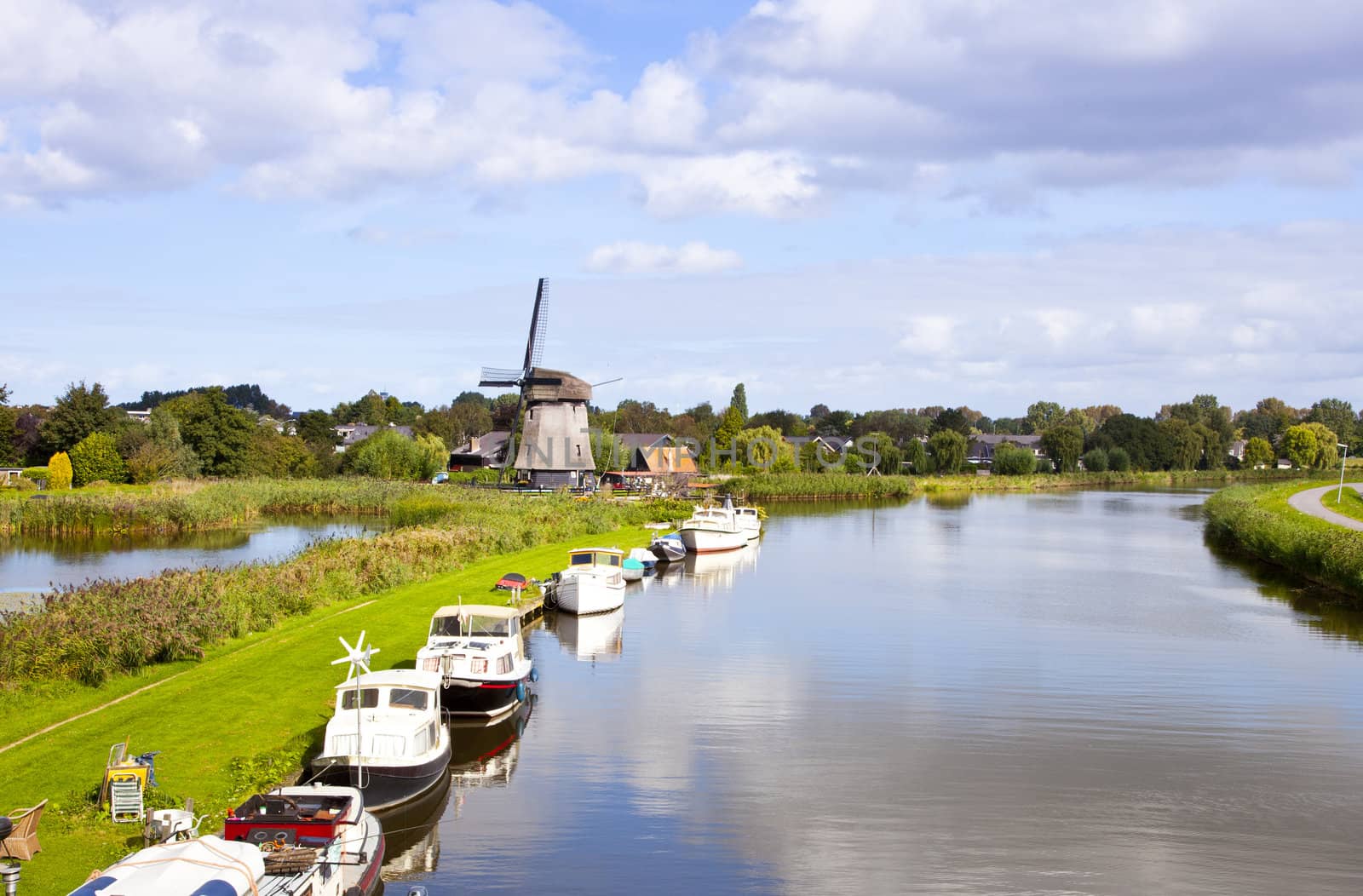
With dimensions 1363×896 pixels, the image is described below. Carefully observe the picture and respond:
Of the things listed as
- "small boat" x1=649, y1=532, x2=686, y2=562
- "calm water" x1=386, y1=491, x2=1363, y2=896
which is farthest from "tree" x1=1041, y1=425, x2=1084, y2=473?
"calm water" x1=386, y1=491, x2=1363, y2=896


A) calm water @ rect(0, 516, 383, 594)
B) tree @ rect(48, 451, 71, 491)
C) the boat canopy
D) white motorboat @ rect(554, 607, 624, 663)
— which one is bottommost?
white motorboat @ rect(554, 607, 624, 663)

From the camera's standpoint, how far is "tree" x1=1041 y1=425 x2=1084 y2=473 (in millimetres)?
182750

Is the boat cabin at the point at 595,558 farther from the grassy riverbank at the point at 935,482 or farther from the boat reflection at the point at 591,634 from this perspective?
the grassy riverbank at the point at 935,482

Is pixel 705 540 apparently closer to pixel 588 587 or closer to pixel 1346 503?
pixel 588 587

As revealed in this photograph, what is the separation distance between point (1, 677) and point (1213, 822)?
86.8 feet

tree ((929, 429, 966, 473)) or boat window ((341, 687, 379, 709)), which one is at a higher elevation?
tree ((929, 429, 966, 473))

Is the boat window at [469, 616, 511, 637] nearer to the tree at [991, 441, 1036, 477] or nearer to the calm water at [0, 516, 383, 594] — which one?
the calm water at [0, 516, 383, 594]

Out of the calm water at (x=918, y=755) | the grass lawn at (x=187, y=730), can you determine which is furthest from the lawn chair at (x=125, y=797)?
the calm water at (x=918, y=755)

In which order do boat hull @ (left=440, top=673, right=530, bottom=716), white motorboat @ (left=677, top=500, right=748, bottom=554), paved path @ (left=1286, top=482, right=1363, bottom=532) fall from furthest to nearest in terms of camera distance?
white motorboat @ (left=677, top=500, right=748, bottom=554), paved path @ (left=1286, top=482, right=1363, bottom=532), boat hull @ (left=440, top=673, right=530, bottom=716)

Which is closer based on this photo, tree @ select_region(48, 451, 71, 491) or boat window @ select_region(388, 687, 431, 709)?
boat window @ select_region(388, 687, 431, 709)

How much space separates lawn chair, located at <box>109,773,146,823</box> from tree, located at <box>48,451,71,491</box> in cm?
7995

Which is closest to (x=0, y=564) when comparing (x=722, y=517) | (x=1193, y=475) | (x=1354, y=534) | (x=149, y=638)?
(x=149, y=638)

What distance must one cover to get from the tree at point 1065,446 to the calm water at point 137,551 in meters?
135

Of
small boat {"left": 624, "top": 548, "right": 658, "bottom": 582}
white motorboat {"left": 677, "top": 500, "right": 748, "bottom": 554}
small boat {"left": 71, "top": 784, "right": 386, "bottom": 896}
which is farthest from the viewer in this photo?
white motorboat {"left": 677, "top": 500, "right": 748, "bottom": 554}
